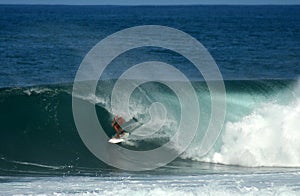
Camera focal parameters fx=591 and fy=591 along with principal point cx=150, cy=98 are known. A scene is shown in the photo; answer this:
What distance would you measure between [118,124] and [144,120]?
3.70ft

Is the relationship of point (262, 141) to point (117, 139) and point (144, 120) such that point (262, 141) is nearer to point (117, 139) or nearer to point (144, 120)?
point (144, 120)

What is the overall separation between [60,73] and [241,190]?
2131 centimetres

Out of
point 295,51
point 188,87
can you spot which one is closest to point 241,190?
point 188,87

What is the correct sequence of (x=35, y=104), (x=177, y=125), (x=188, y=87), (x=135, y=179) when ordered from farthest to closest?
(x=188, y=87) < (x=35, y=104) < (x=177, y=125) < (x=135, y=179)

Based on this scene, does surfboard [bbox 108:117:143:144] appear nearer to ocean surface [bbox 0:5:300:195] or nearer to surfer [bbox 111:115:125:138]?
surfer [bbox 111:115:125:138]

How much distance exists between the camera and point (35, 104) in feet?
72.1

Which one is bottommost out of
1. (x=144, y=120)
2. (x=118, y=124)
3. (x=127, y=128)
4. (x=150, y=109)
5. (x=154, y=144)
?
(x=154, y=144)

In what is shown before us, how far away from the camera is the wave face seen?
17938 mm

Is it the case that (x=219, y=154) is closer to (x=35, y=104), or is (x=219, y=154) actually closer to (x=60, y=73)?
(x=35, y=104)

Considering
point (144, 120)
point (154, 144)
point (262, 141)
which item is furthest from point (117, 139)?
point (262, 141)

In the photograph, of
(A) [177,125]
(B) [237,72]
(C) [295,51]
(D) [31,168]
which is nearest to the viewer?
(D) [31,168]

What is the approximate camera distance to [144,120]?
816 inches

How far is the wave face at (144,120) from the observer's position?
1794 cm

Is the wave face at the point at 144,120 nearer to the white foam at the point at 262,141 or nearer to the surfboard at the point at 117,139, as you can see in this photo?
the white foam at the point at 262,141
